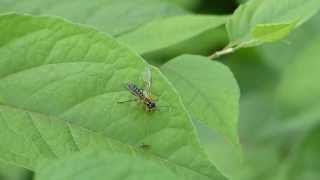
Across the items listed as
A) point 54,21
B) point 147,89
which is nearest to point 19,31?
point 54,21

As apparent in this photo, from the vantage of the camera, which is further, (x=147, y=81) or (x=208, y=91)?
(x=208, y=91)

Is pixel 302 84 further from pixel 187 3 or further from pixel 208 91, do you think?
pixel 208 91

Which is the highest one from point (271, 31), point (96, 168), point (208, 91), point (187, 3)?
point (96, 168)

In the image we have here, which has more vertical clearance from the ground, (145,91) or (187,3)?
(145,91)

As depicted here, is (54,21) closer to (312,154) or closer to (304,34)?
(312,154)

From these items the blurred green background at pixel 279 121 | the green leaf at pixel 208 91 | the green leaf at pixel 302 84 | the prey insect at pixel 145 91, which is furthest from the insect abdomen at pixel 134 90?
the green leaf at pixel 302 84

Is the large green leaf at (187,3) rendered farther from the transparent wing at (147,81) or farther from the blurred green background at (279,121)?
the transparent wing at (147,81)

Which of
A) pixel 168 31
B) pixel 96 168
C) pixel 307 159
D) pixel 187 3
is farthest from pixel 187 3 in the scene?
pixel 96 168

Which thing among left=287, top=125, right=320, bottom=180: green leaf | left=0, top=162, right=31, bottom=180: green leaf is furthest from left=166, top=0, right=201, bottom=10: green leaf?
left=0, top=162, right=31, bottom=180: green leaf
